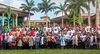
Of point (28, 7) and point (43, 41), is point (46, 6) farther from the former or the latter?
point (43, 41)

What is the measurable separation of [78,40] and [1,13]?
166 feet

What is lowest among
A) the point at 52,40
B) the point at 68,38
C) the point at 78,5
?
the point at 52,40

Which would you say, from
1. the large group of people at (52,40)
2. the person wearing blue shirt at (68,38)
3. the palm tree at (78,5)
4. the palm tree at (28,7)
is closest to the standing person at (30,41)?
the large group of people at (52,40)

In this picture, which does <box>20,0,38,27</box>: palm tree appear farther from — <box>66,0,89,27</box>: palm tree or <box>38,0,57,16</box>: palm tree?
<box>66,0,89,27</box>: palm tree

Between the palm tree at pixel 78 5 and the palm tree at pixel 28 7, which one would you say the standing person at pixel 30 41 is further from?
the palm tree at pixel 28 7

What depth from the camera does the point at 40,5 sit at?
287 feet

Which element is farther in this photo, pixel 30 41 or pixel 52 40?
pixel 52 40

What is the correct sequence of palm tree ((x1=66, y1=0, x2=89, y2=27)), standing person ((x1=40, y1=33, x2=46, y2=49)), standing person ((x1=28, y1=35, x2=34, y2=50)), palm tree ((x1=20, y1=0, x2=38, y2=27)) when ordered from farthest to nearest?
palm tree ((x1=20, y1=0, x2=38, y2=27)) → palm tree ((x1=66, y1=0, x2=89, y2=27)) → standing person ((x1=40, y1=33, x2=46, y2=49)) → standing person ((x1=28, y1=35, x2=34, y2=50))

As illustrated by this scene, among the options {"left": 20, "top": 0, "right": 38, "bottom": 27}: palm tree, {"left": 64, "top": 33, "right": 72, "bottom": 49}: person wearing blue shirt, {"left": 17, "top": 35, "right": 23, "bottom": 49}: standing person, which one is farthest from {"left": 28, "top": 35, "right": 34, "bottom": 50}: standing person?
{"left": 20, "top": 0, "right": 38, "bottom": 27}: palm tree

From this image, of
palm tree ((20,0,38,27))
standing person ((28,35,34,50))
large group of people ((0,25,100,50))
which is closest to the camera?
standing person ((28,35,34,50))

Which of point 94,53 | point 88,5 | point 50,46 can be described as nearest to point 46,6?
point 88,5

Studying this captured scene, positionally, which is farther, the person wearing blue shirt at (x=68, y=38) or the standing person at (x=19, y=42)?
the person wearing blue shirt at (x=68, y=38)

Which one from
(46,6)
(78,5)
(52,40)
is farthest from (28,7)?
(52,40)

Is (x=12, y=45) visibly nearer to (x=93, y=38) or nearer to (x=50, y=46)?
(x=50, y=46)
